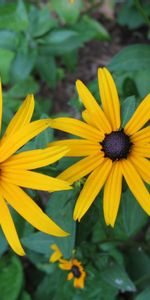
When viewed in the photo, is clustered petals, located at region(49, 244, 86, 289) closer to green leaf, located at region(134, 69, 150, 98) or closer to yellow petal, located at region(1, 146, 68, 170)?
yellow petal, located at region(1, 146, 68, 170)

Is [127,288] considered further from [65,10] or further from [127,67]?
[65,10]

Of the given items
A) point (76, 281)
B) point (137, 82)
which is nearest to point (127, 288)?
point (76, 281)

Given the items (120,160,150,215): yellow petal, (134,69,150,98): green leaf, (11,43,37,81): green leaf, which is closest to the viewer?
(120,160,150,215): yellow petal

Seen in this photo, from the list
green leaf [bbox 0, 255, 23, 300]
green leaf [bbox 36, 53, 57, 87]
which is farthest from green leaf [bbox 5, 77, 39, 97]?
green leaf [bbox 0, 255, 23, 300]

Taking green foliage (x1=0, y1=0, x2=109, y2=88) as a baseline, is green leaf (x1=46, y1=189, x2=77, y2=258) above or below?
below

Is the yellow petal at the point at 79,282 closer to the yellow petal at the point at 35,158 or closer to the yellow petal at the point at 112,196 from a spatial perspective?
the yellow petal at the point at 112,196

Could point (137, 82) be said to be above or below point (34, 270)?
above
